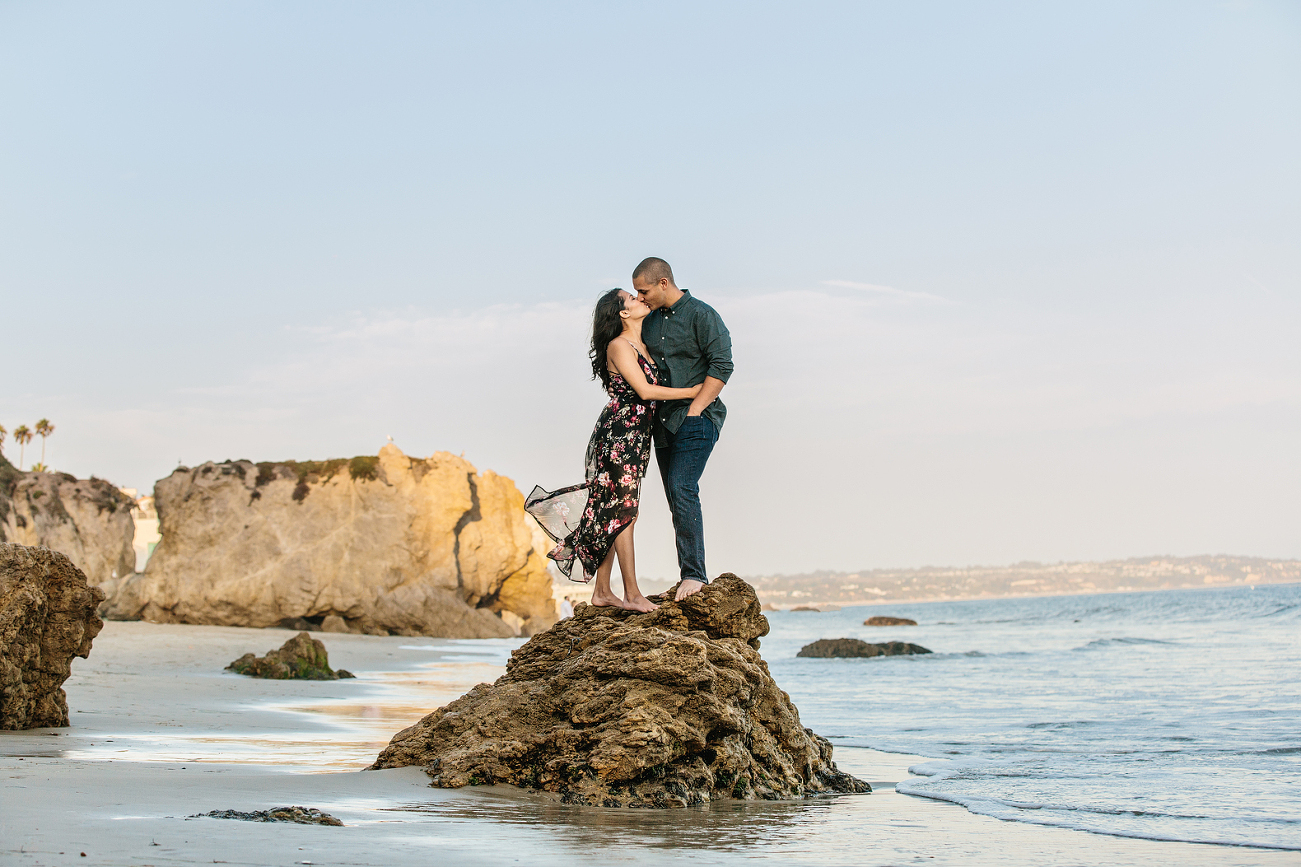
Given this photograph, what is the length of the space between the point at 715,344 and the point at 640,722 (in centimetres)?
234

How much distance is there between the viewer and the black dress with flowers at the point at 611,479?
6453mm

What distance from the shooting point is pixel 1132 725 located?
11.4 m

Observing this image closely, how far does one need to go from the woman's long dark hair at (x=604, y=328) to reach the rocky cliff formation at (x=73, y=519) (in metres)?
34.1

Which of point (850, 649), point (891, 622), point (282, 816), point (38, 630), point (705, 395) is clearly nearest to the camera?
point (282, 816)

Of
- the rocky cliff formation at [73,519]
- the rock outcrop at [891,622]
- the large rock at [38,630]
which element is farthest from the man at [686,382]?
the rock outcrop at [891,622]

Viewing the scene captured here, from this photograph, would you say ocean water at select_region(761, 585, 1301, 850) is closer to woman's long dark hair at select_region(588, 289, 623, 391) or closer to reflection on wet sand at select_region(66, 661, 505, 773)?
woman's long dark hair at select_region(588, 289, 623, 391)

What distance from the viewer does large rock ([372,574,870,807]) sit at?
5387mm

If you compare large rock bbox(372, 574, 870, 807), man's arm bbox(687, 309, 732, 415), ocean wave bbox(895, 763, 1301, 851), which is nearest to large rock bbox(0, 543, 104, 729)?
large rock bbox(372, 574, 870, 807)

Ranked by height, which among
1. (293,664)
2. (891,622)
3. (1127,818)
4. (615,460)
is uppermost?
(615,460)

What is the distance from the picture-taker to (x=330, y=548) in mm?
35812

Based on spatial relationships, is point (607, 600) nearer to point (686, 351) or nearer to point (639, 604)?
point (639, 604)

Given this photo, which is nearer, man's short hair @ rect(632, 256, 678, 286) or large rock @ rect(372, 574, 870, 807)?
large rock @ rect(372, 574, 870, 807)

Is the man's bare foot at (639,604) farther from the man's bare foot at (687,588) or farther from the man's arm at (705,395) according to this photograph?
the man's arm at (705,395)

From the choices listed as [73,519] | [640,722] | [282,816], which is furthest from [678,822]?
[73,519]
